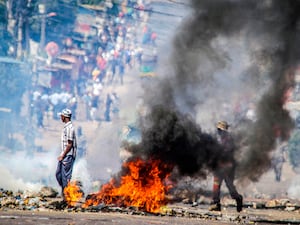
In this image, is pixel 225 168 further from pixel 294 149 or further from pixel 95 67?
pixel 95 67

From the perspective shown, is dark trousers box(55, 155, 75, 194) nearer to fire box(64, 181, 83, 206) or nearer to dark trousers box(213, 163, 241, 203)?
fire box(64, 181, 83, 206)

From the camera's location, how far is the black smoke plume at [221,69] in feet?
48.9

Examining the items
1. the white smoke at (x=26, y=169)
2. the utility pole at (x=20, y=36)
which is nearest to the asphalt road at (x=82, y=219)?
the white smoke at (x=26, y=169)

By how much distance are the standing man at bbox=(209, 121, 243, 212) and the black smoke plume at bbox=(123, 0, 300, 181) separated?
0.18 metres

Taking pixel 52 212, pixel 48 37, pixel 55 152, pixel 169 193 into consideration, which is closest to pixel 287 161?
pixel 55 152

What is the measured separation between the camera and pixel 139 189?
13.5m

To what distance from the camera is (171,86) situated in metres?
16.8

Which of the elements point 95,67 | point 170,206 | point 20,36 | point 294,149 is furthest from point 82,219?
point 20,36

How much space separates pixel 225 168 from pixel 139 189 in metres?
2.69

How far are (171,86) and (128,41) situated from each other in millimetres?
25770

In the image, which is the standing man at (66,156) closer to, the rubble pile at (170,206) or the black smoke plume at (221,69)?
the rubble pile at (170,206)

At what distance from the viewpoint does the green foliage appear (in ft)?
84.7

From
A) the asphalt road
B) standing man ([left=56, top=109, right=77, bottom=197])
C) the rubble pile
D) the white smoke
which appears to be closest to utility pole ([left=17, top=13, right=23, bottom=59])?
the white smoke

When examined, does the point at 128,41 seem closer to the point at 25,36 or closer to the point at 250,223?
the point at 25,36
